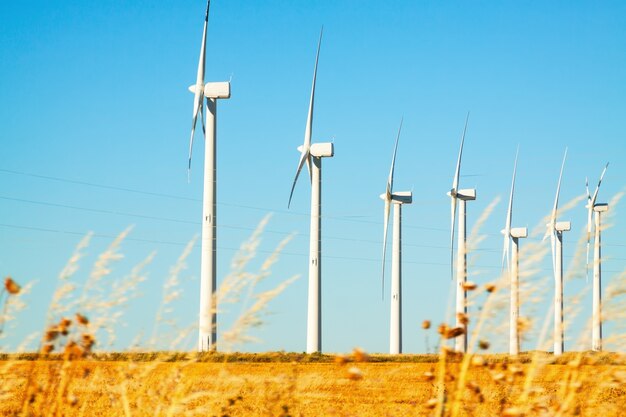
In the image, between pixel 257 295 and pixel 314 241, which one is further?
pixel 314 241

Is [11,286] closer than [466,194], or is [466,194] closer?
[11,286]

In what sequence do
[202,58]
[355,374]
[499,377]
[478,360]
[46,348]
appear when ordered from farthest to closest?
[202,58], [46,348], [499,377], [478,360], [355,374]

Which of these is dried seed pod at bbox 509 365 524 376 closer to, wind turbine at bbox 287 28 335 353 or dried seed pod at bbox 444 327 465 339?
dried seed pod at bbox 444 327 465 339

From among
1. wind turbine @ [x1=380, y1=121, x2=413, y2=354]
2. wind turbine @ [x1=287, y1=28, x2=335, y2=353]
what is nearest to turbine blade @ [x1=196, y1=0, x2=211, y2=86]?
wind turbine @ [x1=287, y1=28, x2=335, y2=353]

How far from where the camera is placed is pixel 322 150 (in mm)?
60906

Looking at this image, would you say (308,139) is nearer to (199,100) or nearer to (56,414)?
(199,100)

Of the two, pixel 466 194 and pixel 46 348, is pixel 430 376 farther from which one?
pixel 466 194

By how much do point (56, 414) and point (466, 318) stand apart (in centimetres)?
302

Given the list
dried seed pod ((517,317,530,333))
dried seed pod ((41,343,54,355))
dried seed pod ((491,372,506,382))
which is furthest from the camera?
dried seed pod ((41,343,54,355))

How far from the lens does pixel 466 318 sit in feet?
21.2

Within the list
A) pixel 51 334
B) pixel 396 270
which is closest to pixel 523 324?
pixel 51 334

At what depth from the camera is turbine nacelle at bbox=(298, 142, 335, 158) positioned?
199 ft

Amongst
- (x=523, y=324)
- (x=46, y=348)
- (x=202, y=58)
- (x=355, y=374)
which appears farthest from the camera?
(x=202, y=58)

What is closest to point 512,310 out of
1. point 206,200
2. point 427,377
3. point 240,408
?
point 427,377
